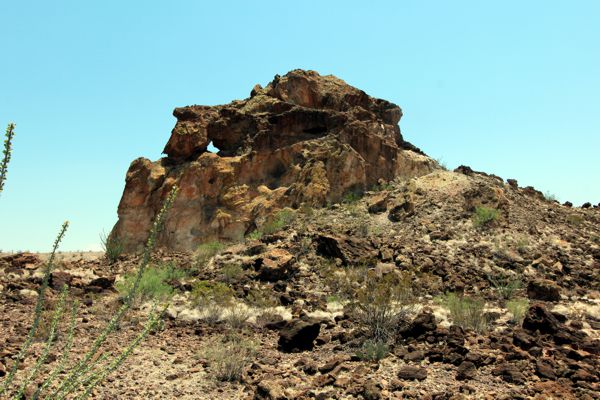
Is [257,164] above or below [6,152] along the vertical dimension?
above

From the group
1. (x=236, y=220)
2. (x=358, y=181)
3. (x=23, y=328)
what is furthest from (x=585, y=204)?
(x=23, y=328)

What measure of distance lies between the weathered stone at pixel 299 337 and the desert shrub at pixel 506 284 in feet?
19.2

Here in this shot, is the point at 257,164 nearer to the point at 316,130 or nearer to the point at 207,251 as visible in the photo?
the point at 316,130

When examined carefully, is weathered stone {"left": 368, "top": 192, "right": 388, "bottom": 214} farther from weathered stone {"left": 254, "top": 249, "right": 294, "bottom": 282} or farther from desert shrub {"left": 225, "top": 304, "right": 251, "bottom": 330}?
desert shrub {"left": 225, "top": 304, "right": 251, "bottom": 330}

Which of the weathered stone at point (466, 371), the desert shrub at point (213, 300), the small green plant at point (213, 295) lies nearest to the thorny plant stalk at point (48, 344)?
the weathered stone at point (466, 371)

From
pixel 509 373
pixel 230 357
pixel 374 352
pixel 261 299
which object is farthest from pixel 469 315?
pixel 230 357

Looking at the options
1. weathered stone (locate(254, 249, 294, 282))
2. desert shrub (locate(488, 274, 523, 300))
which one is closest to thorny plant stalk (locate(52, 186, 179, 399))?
weathered stone (locate(254, 249, 294, 282))

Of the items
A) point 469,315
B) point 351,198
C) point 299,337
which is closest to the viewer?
point 299,337

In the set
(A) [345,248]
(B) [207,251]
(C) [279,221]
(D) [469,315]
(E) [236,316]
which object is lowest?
(E) [236,316]

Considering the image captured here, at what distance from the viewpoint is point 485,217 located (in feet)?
57.9

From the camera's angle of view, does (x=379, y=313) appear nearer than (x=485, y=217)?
Yes

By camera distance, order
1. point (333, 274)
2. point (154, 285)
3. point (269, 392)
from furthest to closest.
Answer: point (333, 274) → point (154, 285) → point (269, 392)

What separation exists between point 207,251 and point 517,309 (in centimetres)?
1074

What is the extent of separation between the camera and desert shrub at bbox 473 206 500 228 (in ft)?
57.6
